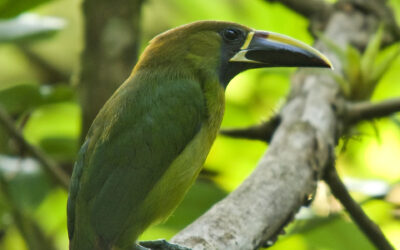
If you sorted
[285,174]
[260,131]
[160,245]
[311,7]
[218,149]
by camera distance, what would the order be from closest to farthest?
[160,245] < [285,174] < [260,131] < [311,7] < [218,149]

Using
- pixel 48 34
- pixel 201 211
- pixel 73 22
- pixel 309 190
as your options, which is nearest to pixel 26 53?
pixel 73 22

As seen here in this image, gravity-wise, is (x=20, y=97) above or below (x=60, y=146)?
above

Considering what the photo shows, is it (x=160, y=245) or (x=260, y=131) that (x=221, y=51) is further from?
(x=160, y=245)

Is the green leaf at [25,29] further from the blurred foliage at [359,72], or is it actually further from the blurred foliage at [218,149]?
the blurred foliage at [359,72]

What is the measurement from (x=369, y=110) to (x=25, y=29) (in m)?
1.74

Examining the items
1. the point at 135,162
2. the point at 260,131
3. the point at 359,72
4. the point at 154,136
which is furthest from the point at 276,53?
the point at 135,162

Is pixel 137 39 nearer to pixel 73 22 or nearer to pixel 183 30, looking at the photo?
pixel 183 30

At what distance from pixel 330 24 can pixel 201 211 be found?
1364 millimetres

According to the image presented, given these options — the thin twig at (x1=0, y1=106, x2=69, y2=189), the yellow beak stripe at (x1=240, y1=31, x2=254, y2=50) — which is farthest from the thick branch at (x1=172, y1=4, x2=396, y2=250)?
the thin twig at (x1=0, y1=106, x2=69, y2=189)

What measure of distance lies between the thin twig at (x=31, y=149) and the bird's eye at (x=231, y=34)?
1.04 metres

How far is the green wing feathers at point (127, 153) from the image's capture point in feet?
9.17

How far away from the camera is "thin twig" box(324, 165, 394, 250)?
9.93 ft

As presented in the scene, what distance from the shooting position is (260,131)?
359 cm

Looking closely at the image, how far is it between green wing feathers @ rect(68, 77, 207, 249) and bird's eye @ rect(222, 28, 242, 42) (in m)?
0.40
